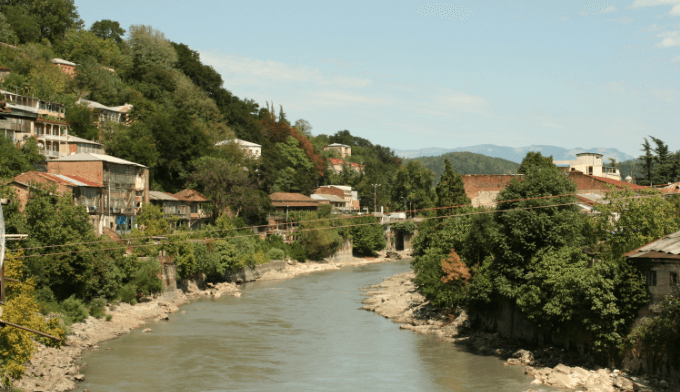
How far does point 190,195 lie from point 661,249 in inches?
1631

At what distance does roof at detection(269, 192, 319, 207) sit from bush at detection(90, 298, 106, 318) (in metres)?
35.1

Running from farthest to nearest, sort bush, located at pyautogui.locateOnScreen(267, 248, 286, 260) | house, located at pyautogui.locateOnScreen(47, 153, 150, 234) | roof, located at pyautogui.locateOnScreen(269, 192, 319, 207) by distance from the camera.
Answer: roof, located at pyautogui.locateOnScreen(269, 192, 319, 207) < bush, located at pyautogui.locateOnScreen(267, 248, 286, 260) < house, located at pyautogui.locateOnScreen(47, 153, 150, 234)

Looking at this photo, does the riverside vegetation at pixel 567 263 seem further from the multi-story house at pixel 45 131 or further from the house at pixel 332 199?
the house at pixel 332 199

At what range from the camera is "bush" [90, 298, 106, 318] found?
3025 cm

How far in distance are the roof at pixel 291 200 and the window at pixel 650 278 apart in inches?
1914

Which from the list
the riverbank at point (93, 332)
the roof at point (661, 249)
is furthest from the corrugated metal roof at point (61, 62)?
the roof at point (661, 249)

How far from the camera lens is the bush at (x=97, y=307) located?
30250 millimetres

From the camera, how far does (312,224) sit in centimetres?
6259

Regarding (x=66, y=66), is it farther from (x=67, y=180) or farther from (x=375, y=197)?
(x=375, y=197)

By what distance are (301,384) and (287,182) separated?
54886 millimetres

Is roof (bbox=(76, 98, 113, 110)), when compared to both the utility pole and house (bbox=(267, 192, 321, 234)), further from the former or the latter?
the utility pole

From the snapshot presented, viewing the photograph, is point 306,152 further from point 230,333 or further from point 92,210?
point 230,333

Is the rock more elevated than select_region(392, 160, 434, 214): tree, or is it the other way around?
select_region(392, 160, 434, 214): tree

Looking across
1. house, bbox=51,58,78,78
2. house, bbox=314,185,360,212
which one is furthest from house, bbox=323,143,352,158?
house, bbox=51,58,78,78
